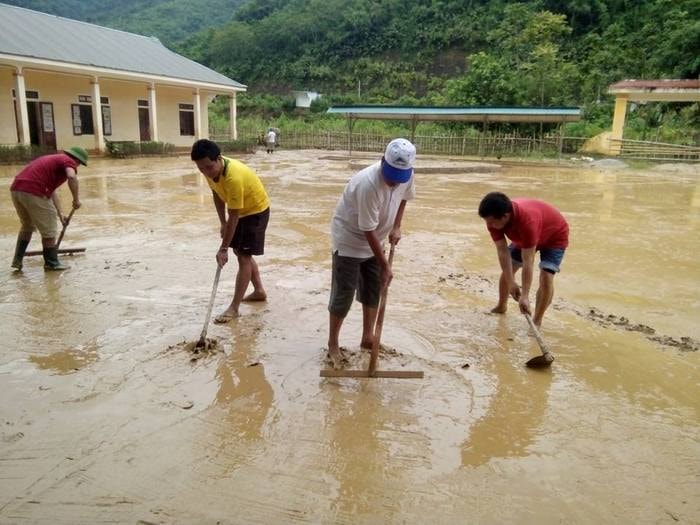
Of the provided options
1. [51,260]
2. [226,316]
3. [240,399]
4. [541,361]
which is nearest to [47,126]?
→ [51,260]

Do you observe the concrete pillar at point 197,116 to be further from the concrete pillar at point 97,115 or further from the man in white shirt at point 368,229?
the man in white shirt at point 368,229

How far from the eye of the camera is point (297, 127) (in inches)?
1300

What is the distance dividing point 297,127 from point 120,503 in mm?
32236

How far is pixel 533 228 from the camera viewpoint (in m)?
3.68

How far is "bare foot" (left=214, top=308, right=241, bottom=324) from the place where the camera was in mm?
4254

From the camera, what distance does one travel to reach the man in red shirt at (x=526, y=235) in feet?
11.7

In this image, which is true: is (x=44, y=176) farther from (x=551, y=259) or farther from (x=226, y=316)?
(x=551, y=259)

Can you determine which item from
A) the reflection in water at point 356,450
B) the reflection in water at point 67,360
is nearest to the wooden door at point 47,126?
the reflection in water at point 67,360

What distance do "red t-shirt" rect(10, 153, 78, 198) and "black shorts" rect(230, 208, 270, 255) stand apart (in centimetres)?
236

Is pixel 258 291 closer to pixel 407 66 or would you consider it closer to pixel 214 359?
pixel 214 359

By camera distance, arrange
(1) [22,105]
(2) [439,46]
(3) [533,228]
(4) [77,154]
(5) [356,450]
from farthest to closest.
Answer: (2) [439,46] < (1) [22,105] < (4) [77,154] < (3) [533,228] < (5) [356,450]

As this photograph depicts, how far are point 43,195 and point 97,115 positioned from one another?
1632 cm

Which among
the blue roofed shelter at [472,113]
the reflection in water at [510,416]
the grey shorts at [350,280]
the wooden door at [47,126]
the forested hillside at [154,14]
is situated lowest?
the reflection in water at [510,416]

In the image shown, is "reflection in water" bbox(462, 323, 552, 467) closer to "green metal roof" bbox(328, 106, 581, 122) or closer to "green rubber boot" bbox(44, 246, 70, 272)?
"green rubber boot" bbox(44, 246, 70, 272)
